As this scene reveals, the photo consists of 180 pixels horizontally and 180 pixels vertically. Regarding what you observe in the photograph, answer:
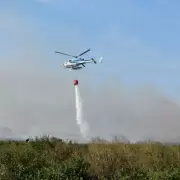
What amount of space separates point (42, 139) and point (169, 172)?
18144 mm

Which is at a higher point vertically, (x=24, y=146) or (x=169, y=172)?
(x=24, y=146)

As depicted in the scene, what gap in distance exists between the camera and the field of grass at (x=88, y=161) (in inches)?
831

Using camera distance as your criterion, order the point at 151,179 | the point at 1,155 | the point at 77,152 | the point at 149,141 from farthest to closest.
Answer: the point at 149,141, the point at 77,152, the point at 1,155, the point at 151,179

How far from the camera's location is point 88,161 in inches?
1017

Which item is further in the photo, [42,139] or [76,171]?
[42,139]

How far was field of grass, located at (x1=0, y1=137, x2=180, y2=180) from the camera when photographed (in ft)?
69.3

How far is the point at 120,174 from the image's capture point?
71.1 feet

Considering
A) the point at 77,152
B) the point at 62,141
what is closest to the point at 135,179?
the point at 77,152

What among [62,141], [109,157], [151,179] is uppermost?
[62,141]

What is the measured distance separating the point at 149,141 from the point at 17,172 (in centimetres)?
1701

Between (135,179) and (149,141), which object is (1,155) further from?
(149,141)

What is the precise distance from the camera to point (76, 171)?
22047mm

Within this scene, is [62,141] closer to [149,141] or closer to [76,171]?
[149,141]

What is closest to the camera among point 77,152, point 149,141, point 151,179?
point 151,179
